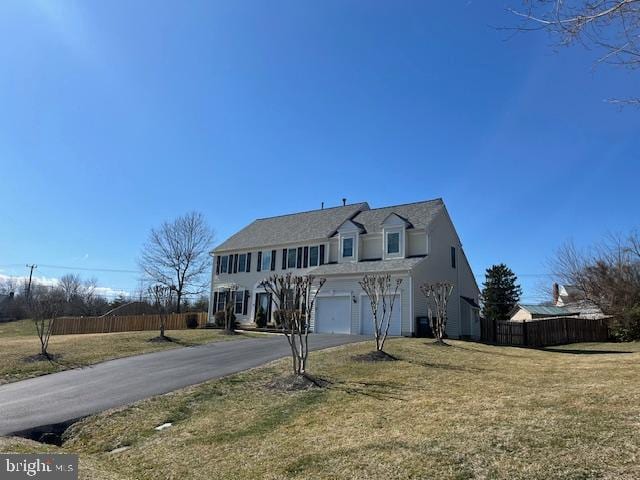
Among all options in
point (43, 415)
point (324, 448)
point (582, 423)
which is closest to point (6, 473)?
point (324, 448)

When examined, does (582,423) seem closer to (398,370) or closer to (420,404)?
(420,404)

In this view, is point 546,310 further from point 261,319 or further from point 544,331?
point 261,319

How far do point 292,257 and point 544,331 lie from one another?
1554 cm

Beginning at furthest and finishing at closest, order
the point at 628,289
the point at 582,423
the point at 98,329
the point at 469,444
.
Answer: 1. the point at 98,329
2. the point at 628,289
3. the point at 582,423
4. the point at 469,444

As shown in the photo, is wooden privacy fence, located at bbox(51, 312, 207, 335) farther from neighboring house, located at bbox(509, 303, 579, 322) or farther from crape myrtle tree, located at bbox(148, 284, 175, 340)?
neighboring house, located at bbox(509, 303, 579, 322)

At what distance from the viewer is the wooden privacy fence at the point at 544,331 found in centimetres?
2533

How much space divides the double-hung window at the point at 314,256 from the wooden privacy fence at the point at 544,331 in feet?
34.6

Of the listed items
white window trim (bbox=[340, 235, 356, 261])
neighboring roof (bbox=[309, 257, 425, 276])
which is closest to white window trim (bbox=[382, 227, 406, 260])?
neighboring roof (bbox=[309, 257, 425, 276])

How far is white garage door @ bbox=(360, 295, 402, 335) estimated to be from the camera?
22812 millimetres

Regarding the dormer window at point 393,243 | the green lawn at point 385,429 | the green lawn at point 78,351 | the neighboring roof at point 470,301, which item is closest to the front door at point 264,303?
the green lawn at point 78,351

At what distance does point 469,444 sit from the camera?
18.1 feet

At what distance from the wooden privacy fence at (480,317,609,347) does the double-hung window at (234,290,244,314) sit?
50.6 feet

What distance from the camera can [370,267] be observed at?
24.6 metres

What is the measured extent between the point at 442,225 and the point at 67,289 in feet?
187
